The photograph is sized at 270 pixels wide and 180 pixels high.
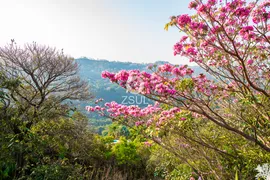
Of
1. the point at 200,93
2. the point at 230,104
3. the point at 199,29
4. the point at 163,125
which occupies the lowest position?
the point at 163,125

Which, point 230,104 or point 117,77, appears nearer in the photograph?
point 117,77

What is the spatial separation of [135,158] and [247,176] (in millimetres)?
5587

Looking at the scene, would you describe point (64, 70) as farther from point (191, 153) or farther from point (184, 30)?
point (184, 30)

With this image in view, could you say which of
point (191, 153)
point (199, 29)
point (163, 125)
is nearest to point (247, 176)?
point (191, 153)

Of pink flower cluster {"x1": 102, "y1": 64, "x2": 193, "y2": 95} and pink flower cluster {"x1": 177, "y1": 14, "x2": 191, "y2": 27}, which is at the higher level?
pink flower cluster {"x1": 177, "y1": 14, "x2": 191, "y2": 27}

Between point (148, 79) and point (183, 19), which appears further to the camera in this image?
point (148, 79)

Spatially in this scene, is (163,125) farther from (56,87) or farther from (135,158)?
(56,87)

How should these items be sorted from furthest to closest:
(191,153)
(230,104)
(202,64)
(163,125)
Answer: (191,153) → (230,104) → (163,125) → (202,64)

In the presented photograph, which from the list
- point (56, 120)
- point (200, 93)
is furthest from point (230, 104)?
point (56, 120)

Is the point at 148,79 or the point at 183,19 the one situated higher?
the point at 183,19

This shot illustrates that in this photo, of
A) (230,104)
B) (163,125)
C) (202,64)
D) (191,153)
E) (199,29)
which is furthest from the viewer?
(191,153)

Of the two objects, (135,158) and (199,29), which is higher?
(199,29)

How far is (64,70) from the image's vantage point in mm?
9281

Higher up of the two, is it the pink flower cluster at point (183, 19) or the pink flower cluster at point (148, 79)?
the pink flower cluster at point (183, 19)
